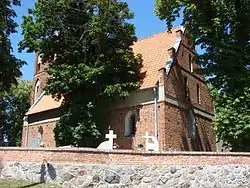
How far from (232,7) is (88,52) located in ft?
34.1

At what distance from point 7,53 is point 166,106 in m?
10.4

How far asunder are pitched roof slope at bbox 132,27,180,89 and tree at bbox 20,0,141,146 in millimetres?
1003

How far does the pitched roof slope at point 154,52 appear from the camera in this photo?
25.9m

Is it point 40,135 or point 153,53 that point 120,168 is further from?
point 40,135

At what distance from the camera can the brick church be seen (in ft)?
80.5

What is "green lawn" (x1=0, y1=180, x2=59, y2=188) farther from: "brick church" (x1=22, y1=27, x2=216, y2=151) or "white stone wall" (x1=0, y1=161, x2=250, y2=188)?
"brick church" (x1=22, y1=27, x2=216, y2=151)

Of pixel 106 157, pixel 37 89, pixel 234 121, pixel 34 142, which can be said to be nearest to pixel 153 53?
pixel 234 121

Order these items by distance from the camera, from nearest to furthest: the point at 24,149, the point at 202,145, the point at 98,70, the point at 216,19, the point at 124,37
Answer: the point at 24,149, the point at 216,19, the point at 98,70, the point at 124,37, the point at 202,145

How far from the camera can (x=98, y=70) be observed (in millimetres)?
24266

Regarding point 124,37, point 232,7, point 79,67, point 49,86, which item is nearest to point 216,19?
point 232,7

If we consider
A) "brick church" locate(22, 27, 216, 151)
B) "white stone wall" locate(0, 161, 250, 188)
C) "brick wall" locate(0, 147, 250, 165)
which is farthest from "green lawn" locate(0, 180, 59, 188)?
"brick church" locate(22, 27, 216, 151)

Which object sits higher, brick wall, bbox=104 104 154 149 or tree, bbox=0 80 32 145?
tree, bbox=0 80 32 145

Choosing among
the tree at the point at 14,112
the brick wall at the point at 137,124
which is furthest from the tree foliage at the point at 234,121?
the tree at the point at 14,112

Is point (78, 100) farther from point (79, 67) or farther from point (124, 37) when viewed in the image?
point (124, 37)
